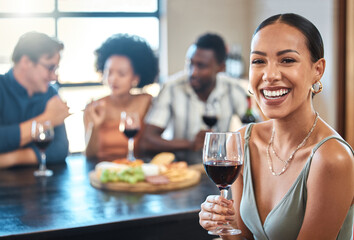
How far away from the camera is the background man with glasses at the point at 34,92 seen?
2.69m

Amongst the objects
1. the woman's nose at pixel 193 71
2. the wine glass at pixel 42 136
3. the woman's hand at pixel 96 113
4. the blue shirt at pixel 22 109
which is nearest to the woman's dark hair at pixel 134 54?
the woman's nose at pixel 193 71

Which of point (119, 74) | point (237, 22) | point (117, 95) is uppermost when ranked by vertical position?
point (237, 22)

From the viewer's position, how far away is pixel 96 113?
2.95m

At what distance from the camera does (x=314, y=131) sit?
1.35 meters

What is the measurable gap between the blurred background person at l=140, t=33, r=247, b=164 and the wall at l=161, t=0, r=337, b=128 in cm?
117

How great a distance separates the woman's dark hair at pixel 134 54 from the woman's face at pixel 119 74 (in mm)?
83

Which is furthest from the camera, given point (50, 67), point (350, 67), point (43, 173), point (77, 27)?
point (77, 27)

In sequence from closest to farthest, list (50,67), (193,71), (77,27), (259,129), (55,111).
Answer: (259,129) → (55,111) → (50,67) → (193,71) → (77,27)

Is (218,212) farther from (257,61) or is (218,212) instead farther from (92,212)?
(92,212)

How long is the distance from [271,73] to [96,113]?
1824 millimetres

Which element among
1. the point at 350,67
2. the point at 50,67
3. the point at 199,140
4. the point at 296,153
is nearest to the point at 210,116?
the point at 199,140

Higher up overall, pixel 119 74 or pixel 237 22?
pixel 237 22

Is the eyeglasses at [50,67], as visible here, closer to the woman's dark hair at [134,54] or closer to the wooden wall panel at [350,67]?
the woman's dark hair at [134,54]

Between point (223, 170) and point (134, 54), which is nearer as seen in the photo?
point (223, 170)
